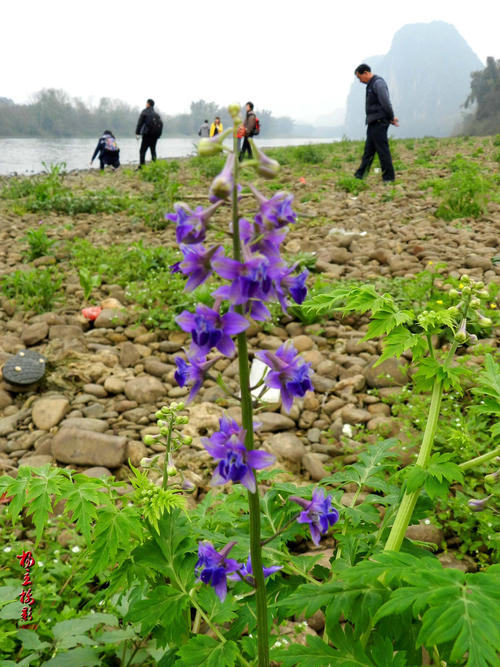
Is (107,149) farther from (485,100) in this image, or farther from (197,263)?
(485,100)

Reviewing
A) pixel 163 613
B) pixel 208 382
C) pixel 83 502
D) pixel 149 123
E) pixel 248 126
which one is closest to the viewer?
pixel 163 613

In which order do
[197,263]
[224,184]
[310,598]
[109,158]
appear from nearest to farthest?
[224,184] < [197,263] < [310,598] < [109,158]

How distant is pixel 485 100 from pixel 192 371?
3324 inches

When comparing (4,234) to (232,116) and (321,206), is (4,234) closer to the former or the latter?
(321,206)

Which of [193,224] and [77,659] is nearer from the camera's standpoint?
[193,224]

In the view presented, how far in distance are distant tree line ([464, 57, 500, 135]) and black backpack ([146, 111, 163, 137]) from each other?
6071 cm

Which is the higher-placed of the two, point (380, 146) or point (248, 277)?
point (380, 146)

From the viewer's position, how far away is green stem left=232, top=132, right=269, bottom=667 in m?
1.33

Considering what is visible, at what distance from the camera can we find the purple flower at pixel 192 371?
1430 millimetres

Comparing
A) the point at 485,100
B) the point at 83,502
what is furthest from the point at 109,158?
the point at 485,100

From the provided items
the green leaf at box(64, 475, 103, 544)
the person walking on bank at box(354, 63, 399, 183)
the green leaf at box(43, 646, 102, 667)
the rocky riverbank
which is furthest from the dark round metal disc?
the person walking on bank at box(354, 63, 399, 183)

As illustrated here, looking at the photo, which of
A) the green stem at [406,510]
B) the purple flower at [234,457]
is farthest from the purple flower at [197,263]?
the green stem at [406,510]

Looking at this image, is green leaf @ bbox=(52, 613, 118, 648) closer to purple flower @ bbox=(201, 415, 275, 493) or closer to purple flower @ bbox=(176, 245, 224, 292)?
purple flower @ bbox=(201, 415, 275, 493)

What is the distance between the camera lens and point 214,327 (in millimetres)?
1309
